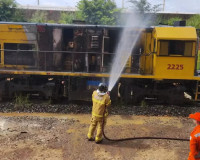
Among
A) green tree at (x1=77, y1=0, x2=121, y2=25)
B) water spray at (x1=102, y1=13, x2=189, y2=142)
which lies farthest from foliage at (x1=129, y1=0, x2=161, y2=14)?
water spray at (x1=102, y1=13, x2=189, y2=142)

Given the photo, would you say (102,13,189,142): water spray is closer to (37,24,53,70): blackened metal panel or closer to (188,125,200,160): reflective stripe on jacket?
(37,24,53,70): blackened metal panel

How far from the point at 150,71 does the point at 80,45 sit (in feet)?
9.51

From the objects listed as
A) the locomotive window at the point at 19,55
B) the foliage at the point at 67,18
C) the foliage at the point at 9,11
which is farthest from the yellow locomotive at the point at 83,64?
the foliage at the point at 67,18

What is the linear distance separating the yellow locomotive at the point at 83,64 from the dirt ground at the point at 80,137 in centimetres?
147

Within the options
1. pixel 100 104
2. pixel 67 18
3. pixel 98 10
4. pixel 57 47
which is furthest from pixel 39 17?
pixel 100 104

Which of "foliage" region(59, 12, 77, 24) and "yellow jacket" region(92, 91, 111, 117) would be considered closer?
"yellow jacket" region(92, 91, 111, 117)

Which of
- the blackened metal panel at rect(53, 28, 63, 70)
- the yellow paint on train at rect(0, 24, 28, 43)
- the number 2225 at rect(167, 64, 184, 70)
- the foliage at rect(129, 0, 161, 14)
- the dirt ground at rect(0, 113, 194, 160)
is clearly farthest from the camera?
the foliage at rect(129, 0, 161, 14)

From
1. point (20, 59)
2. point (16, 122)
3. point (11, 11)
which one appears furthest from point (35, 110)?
point (11, 11)

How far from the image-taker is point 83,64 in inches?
374

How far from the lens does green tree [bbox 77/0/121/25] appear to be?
1047 inches

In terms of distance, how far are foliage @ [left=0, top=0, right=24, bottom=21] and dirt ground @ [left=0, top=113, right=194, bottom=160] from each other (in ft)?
70.6

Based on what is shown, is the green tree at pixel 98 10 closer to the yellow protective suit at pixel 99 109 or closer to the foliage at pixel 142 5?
the foliage at pixel 142 5

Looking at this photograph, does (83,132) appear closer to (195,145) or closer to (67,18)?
(195,145)

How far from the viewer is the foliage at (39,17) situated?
2916 cm
